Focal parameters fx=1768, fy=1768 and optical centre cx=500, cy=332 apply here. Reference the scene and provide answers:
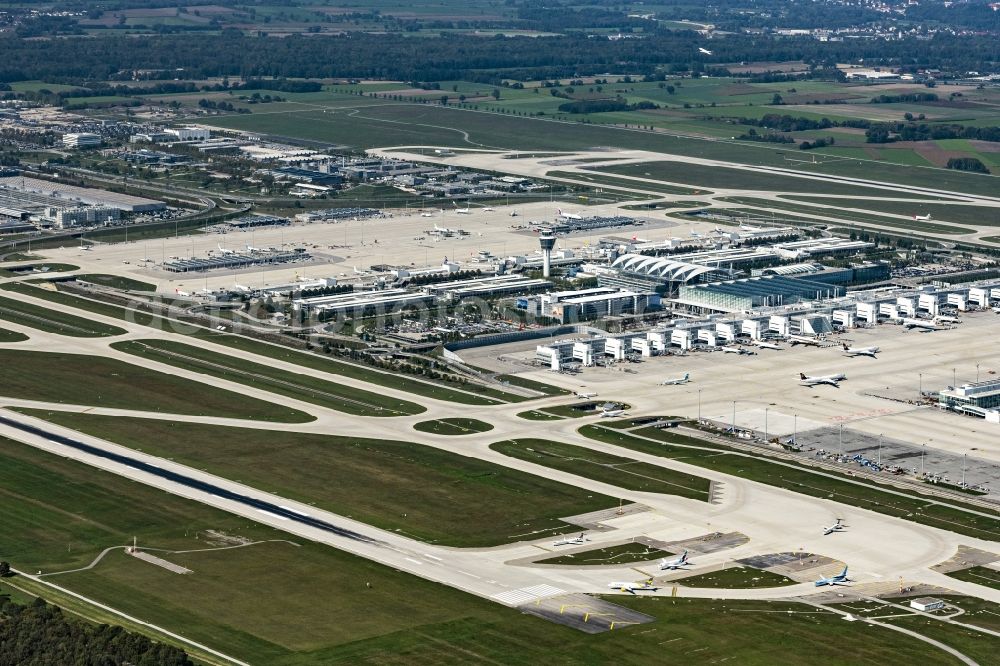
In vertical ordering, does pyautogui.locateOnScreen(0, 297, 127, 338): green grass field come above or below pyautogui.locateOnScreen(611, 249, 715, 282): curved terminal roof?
below

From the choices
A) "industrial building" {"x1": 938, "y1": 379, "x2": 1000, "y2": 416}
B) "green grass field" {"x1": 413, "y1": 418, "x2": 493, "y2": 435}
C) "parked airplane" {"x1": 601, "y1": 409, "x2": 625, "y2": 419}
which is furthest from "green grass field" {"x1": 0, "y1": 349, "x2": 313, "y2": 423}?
"industrial building" {"x1": 938, "y1": 379, "x2": 1000, "y2": 416}

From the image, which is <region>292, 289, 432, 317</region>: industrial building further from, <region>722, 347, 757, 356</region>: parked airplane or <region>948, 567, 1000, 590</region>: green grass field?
<region>948, 567, 1000, 590</region>: green grass field

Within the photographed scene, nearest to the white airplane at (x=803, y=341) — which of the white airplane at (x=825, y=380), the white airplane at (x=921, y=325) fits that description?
the white airplane at (x=921, y=325)

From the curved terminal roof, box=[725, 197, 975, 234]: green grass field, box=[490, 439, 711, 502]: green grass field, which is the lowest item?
box=[490, 439, 711, 502]: green grass field

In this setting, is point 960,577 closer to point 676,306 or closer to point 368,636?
point 368,636

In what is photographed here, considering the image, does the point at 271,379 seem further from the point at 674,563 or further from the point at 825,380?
the point at 674,563

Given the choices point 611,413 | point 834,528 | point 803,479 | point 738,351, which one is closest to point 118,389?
point 611,413

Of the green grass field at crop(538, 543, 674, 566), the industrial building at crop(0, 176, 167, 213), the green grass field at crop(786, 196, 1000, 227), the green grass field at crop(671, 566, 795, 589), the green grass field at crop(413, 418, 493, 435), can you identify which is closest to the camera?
the green grass field at crop(671, 566, 795, 589)
